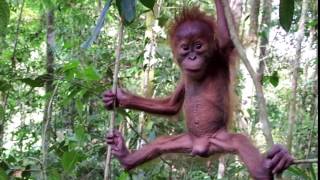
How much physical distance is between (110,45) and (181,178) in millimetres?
2818

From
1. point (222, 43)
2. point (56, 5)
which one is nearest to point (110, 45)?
point (56, 5)

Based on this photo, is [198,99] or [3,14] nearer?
[3,14]

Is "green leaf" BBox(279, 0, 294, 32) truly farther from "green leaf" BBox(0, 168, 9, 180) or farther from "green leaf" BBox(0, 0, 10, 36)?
"green leaf" BBox(0, 168, 9, 180)

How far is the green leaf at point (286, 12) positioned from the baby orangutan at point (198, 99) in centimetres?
58

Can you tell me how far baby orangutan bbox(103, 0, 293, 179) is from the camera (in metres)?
2.54

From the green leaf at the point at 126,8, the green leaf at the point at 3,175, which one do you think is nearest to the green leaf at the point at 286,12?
the green leaf at the point at 126,8

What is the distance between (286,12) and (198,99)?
1.06 metres

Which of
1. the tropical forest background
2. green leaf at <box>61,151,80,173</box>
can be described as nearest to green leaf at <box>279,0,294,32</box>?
the tropical forest background

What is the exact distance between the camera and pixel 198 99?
2.75 m

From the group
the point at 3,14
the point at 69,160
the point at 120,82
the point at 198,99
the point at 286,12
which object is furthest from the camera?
the point at 120,82

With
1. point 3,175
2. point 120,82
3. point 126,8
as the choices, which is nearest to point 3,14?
point 126,8

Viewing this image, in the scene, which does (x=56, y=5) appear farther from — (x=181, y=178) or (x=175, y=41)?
(x=175, y=41)

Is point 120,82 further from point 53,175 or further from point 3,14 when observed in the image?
point 3,14

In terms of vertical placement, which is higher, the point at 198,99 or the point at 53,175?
the point at 198,99
